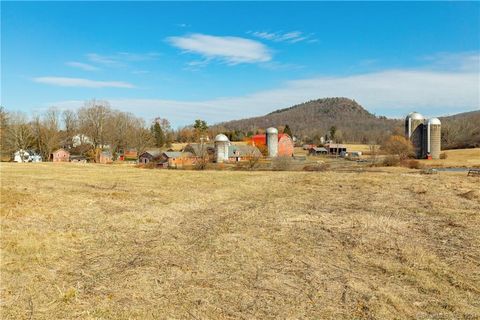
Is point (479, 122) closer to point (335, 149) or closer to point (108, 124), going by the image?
point (335, 149)

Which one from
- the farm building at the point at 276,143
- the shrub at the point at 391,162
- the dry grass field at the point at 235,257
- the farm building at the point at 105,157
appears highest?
the farm building at the point at 276,143

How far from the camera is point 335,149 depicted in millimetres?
118812

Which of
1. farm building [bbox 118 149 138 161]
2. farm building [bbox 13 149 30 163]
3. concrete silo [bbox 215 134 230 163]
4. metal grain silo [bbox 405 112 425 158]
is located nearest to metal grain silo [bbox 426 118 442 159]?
metal grain silo [bbox 405 112 425 158]

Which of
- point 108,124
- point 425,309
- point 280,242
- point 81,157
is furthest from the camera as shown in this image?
point 81,157

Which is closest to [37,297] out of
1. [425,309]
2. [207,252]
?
[207,252]

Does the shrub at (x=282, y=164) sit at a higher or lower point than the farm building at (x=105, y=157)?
lower

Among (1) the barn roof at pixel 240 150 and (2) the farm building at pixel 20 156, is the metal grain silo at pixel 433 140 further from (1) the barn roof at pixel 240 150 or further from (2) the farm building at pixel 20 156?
(2) the farm building at pixel 20 156

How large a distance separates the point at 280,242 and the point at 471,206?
1095 centimetres

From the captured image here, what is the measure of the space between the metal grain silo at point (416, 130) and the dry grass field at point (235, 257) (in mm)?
63198

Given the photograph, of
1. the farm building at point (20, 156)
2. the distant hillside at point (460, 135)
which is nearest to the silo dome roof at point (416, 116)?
the distant hillside at point (460, 135)

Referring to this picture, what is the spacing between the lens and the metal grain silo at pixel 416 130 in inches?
3046

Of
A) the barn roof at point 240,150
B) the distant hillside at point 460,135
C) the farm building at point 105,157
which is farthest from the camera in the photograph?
the distant hillside at point 460,135

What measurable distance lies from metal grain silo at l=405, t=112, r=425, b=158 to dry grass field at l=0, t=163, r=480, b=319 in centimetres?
6320

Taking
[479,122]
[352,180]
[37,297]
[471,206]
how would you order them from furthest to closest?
[479,122]
[352,180]
[471,206]
[37,297]
